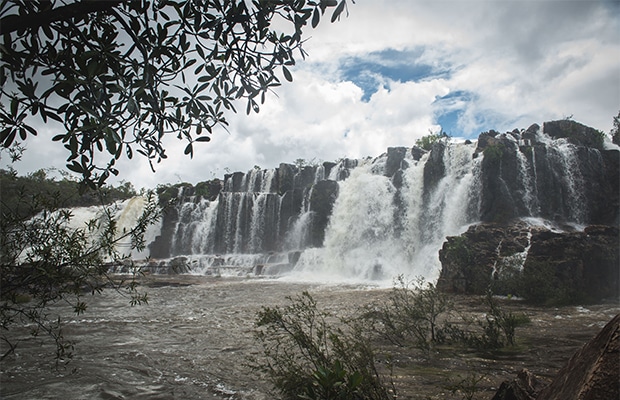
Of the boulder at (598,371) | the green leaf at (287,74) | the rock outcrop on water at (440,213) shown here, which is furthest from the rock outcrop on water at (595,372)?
the rock outcrop on water at (440,213)

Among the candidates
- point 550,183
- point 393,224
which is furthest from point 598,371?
point 393,224

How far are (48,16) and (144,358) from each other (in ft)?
20.2

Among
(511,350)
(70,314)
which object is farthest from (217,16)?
(70,314)

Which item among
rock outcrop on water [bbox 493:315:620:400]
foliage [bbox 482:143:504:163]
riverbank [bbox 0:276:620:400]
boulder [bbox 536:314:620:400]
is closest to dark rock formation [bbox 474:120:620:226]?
foliage [bbox 482:143:504:163]

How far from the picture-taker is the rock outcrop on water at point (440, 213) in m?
17.9

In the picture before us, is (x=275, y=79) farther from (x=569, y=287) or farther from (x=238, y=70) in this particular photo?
(x=569, y=287)

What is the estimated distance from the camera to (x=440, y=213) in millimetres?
25469

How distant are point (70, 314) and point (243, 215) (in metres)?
26.9

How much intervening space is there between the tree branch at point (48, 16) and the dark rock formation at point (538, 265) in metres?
14.9

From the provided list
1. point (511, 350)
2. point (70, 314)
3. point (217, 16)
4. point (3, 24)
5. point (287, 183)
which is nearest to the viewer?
point (3, 24)

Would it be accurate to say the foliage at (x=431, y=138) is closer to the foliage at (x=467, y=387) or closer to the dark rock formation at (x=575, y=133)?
the dark rock formation at (x=575, y=133)

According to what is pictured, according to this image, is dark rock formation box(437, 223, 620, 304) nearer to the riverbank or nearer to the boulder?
the riverbank

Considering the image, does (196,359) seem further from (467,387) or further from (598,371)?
(598,371)

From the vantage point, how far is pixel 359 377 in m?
2.16
